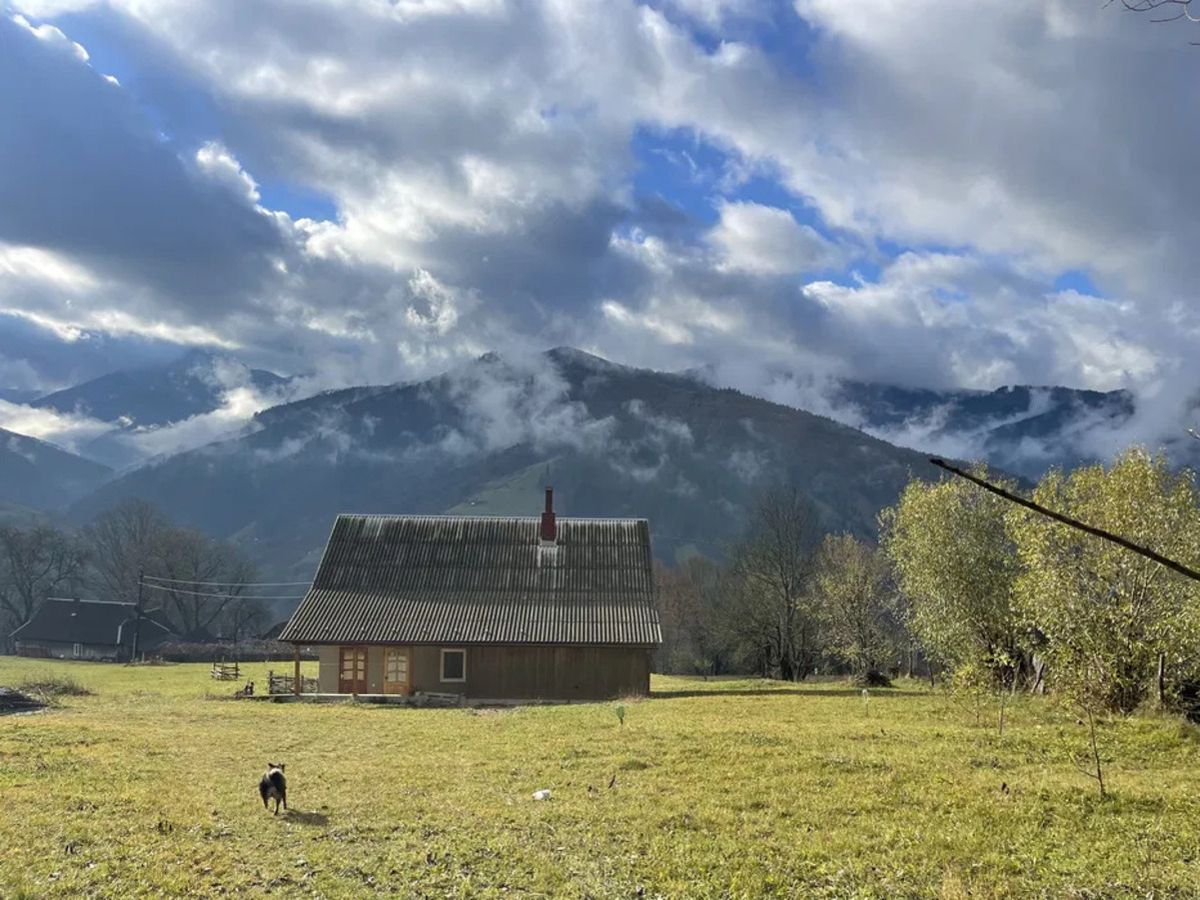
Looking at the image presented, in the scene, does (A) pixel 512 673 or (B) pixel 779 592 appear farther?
(B) pixel 779 592

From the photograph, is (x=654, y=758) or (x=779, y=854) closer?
(x=779, y=854)

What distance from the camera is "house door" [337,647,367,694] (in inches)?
1636

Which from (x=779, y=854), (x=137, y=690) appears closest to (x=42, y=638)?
(x=137, y=690)

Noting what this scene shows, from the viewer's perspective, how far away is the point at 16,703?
108 feet

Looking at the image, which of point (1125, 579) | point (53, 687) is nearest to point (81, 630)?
point (53, 687)

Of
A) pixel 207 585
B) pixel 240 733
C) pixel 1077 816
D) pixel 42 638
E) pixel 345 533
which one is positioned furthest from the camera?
pixel 207 585

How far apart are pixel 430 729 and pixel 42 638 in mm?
93220

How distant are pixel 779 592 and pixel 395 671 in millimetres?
32545

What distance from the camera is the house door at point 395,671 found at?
41219 mm

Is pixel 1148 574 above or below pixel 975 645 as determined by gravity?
above

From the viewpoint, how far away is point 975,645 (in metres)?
34.9

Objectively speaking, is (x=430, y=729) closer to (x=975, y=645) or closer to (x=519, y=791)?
(x=519, y=791)

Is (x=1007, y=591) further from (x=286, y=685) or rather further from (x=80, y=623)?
(x=80, y=623)

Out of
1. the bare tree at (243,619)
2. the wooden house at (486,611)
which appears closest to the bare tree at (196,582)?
A: the bare tree at (243,619)
